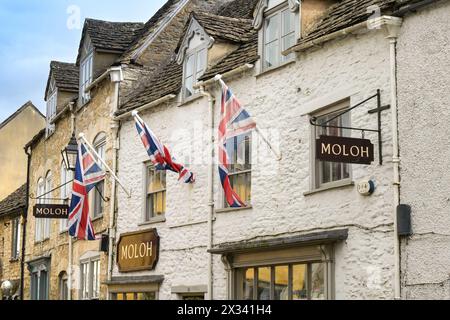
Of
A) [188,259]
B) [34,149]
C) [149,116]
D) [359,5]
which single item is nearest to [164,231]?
[188,259]

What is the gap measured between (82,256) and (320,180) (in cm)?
1018

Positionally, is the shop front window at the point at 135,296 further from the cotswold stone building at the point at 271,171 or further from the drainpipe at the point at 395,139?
the drainpipe at the point at 395,139

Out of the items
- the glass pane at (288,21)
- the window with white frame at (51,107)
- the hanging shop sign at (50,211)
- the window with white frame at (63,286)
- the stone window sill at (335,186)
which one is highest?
the window with white frame at (51,107)

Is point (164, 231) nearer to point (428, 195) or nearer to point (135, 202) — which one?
point (135, 202)

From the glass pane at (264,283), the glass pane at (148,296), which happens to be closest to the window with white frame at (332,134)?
the glass pane at (264,283)

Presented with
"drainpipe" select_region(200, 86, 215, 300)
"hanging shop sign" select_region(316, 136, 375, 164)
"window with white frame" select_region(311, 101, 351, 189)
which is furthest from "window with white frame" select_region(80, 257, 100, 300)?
"hanging shop sign" select_region(316, 136, 375, 164)

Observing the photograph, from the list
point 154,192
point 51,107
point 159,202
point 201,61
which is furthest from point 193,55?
point 51,107

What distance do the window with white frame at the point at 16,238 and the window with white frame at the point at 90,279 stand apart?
30.1ft

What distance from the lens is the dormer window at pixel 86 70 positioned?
25.0 m

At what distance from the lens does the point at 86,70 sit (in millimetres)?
25609

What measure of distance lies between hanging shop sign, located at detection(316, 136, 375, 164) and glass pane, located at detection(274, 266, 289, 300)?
3.05 meters

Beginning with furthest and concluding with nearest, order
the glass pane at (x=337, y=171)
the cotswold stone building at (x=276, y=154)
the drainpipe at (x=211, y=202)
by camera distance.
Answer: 1. the drainpipe at (x=211, y=202)
2. the glass pane at (x=337, y=171)
3. the cotswold stone building at (x=276, y=154)

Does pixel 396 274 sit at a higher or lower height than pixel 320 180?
lower

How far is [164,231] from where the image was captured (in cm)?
1961
